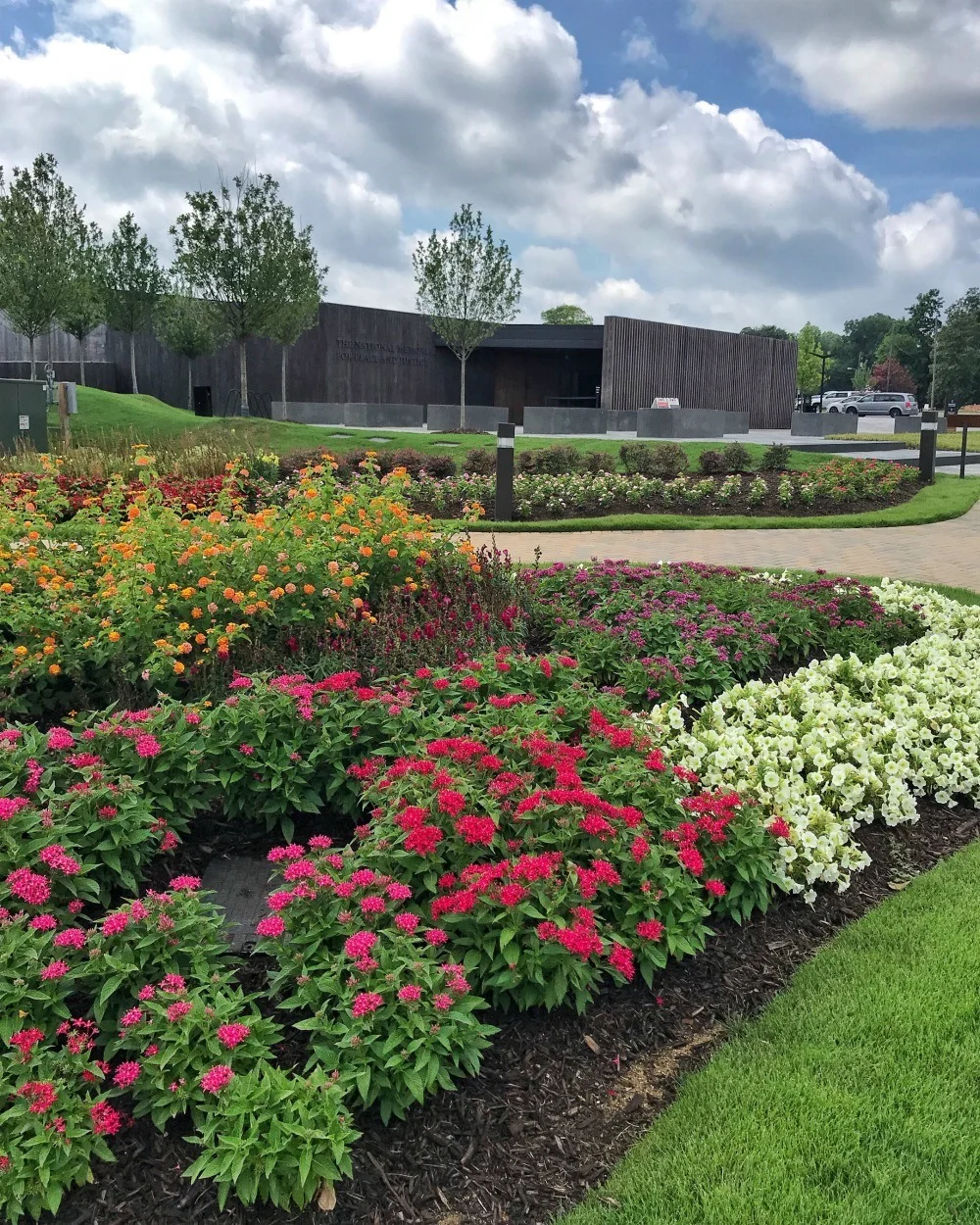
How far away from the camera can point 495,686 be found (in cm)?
426

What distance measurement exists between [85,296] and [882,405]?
37070 millimetres

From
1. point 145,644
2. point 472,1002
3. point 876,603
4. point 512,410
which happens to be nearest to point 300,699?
point 145,644

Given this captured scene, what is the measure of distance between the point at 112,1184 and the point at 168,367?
38490mm

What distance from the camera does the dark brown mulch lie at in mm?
2268

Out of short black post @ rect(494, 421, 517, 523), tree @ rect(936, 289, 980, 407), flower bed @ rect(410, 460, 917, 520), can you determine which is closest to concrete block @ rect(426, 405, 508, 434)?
flower bed @ rect(410, 460, 917, 520)

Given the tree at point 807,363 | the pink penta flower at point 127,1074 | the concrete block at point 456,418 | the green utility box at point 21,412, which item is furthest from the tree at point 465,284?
the tree at point 807,363

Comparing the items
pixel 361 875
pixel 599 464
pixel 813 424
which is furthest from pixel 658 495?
pixel 813 424

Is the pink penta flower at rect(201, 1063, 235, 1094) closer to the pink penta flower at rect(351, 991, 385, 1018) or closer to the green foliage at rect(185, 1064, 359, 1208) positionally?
the green foliage at rect(185, 1064, 359, 1208)

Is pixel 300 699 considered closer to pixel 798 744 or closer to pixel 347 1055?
pixel 347 1055

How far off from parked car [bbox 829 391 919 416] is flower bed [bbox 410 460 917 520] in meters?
36.7

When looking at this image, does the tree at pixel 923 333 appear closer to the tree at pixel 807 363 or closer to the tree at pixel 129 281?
the tree at pixel 807 363

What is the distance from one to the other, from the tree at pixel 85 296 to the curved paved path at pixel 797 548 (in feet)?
70.3

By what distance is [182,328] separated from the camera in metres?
34.0

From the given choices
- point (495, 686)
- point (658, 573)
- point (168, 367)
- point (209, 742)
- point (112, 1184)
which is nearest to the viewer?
point (112, 1184)
